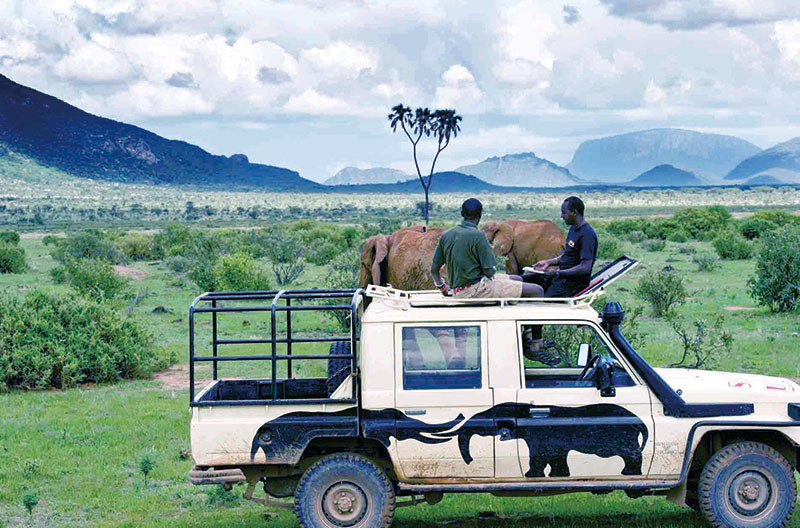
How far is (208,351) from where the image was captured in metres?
19.1

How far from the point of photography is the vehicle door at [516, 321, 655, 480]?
7.60 metres

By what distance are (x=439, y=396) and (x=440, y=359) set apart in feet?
0.99

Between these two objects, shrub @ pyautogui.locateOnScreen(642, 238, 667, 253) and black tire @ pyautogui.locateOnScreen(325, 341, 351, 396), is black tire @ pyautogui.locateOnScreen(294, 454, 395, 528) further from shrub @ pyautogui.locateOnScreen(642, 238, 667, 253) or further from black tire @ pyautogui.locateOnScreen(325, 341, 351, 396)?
shrub @ pyautogui.locateOnScreen(642, 238, 667, 253)

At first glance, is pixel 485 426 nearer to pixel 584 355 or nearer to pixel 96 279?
pixel 584 355

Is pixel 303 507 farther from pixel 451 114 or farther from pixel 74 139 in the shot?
pixel 74 139

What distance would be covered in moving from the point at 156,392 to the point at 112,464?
15.1 feet

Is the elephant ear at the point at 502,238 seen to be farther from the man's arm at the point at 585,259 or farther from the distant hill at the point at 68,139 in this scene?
the distant hill at the point at 68,139

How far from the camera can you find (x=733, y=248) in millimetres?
39562

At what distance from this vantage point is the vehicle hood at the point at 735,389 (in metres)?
7.77

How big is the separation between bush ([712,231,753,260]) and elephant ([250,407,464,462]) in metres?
34.3

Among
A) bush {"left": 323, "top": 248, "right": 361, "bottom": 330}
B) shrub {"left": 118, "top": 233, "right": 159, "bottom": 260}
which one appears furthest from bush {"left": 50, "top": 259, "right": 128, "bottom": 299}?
shrub {"left": 118, "top": 233, "right": 159, "bottom": 260}

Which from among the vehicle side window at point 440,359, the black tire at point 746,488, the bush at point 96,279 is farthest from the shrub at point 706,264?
the vehicle side window at point 440,359

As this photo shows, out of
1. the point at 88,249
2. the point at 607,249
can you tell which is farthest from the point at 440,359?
the point at 88,249

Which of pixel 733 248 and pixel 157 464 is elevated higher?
pixel 733 248
